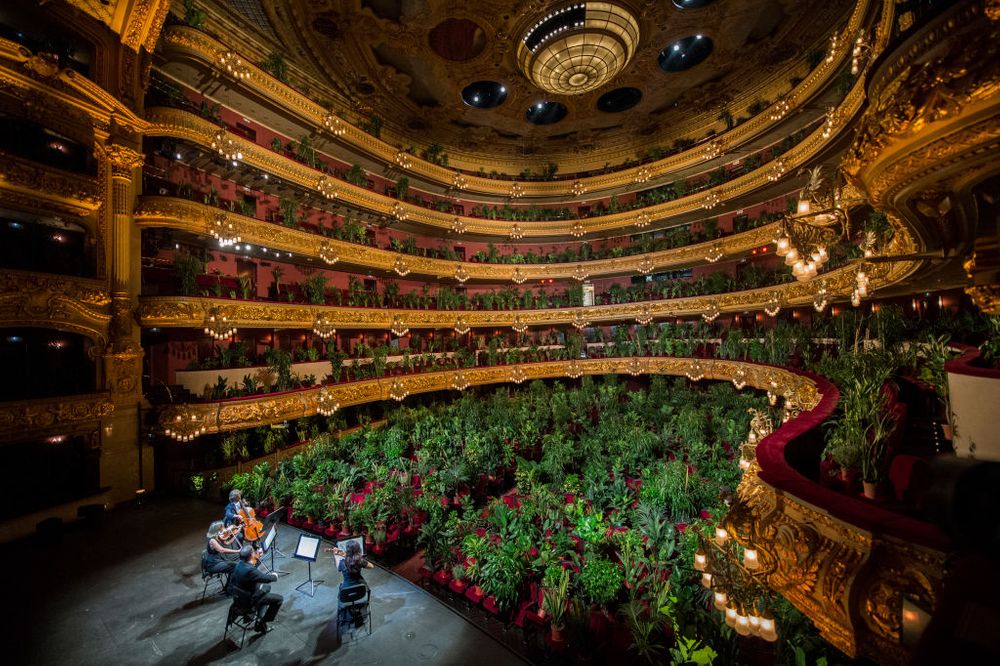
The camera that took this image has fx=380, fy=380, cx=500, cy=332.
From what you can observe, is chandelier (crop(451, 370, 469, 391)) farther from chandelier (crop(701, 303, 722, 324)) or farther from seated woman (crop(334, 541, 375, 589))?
seated woman (crop(334, 541, 375, 589))

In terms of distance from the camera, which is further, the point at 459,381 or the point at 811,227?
the point at 459,381

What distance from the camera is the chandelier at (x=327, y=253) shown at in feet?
54.1

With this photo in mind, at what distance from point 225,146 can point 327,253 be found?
5.02m

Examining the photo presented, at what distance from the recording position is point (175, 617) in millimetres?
6426

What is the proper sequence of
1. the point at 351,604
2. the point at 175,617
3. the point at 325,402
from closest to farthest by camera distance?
the point at 351,604 → the point at 175,617 → the point at 325,402

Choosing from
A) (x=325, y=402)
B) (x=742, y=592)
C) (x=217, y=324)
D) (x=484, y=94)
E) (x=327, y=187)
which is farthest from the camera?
(x=484, y=94)

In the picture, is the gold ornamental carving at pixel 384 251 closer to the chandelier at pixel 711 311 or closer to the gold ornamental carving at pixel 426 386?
the chandelier at pixel 711 311

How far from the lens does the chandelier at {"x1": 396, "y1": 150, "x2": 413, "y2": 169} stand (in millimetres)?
20219

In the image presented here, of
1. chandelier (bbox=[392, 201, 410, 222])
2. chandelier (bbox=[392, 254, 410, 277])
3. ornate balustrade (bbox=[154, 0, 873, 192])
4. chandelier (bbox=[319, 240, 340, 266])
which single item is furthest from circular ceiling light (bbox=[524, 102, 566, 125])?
chandelier (bbox=[319, 240, 340, 266])

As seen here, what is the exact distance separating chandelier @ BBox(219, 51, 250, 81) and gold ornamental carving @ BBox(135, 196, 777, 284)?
4.85 m

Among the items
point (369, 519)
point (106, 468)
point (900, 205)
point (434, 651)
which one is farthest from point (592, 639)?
point (106, 468)

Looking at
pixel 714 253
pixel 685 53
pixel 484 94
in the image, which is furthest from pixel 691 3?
pixel 714 253

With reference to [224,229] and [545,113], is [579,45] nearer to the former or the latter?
[545,113]

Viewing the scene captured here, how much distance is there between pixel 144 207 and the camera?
38.0 ft
